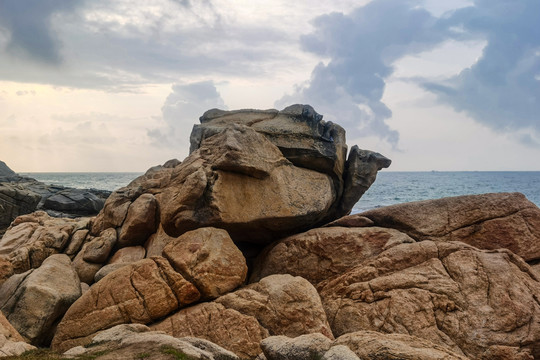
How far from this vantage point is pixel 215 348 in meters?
11.5

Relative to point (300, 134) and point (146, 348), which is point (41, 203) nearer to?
point (300, 134)

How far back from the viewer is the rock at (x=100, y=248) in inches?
787

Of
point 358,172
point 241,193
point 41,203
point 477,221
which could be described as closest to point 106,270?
point 241,193

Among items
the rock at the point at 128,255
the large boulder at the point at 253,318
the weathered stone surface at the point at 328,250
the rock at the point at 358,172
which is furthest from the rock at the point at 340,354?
the rock at the point at 358,172

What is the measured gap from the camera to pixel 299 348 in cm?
1069

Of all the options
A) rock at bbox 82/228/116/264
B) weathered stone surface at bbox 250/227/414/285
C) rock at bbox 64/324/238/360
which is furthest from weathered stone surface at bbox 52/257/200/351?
weathered stone surface at bbox 250/227/414/285

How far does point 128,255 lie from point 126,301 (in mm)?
4627

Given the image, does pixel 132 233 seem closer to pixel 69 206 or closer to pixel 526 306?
pixel 526 306

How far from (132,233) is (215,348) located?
33.8ft

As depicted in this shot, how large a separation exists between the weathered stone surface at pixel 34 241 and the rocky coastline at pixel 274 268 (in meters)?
0.08

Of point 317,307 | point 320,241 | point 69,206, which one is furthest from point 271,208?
point 69,206

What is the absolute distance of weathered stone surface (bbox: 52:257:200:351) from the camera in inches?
603

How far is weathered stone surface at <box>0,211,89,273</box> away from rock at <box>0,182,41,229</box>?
66.9ft

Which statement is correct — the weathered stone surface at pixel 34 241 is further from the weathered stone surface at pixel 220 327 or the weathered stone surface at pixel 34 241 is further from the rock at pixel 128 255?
the weathered stone surface at pixel 220 327
